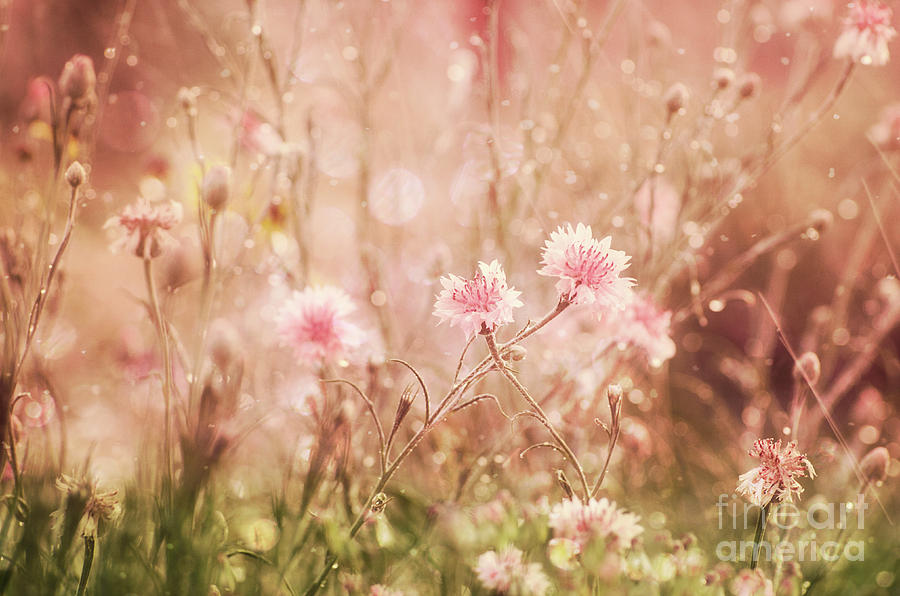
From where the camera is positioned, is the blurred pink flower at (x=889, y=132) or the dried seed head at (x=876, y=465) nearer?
the dried seed head at (x=876, y=465)

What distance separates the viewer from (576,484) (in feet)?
2.71

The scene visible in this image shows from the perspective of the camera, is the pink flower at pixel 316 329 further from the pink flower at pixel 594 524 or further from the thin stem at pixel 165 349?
the pink flower at pixel 594 524

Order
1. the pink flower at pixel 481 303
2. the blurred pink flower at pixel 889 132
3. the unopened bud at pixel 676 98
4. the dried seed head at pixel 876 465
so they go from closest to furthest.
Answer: the pink flower at pixel 481 303, the dried seed head at pixel 876 465, the unopened bud at pixel 676 98, the blurred pink flower at pixel 889 132

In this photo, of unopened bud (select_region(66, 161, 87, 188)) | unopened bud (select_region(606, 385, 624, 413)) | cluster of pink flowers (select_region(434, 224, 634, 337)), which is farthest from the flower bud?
unopened bud (select_region(606, 385, 624, 413))

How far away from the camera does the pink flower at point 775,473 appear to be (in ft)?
1.65

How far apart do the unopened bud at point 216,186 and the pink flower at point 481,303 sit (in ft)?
0.74

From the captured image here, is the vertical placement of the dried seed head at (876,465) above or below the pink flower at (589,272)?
below

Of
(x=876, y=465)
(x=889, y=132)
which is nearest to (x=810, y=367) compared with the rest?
(x=876, y=465)

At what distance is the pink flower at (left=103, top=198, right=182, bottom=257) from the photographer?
1.99ft

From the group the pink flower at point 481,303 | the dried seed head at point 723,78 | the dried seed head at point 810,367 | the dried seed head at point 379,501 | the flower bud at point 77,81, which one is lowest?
the dried seed head at point 379,501

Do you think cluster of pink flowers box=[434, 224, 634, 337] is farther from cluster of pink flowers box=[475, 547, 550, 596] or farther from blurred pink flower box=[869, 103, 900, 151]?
blurred pink flower box=[869, 103, 900, 151]

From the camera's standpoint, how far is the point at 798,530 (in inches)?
32.4

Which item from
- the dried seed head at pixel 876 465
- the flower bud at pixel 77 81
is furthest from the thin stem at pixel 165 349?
the dried seed head at pixel 876 465

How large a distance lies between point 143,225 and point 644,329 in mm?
463
